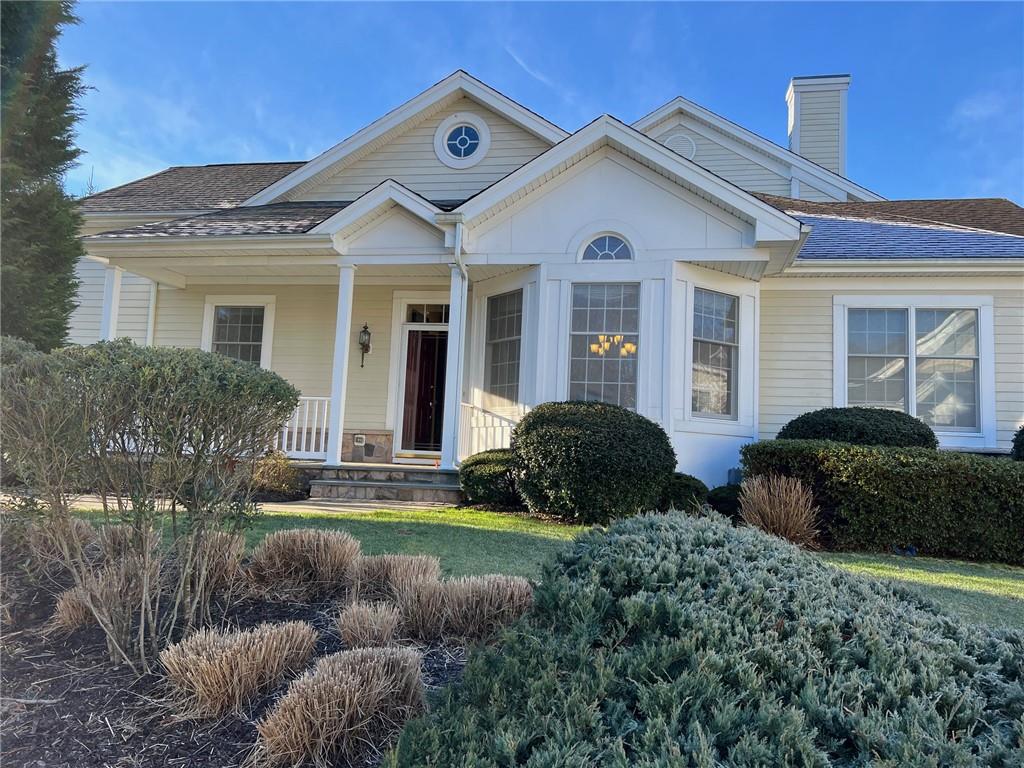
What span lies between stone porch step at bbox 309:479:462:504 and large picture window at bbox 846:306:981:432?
249 inches

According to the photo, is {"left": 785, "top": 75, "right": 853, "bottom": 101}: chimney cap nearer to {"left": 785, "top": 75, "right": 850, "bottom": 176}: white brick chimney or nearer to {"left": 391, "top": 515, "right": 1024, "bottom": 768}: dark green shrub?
{"left": 785, "top": 75, "right": 850, "bottom": 176}: white brick chimney

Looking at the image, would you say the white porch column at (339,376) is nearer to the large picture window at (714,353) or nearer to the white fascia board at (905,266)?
the large picture window at (714,353)

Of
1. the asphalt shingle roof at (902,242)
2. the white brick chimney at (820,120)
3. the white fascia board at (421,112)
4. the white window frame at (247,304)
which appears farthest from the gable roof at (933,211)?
the white window frame at (247,304)

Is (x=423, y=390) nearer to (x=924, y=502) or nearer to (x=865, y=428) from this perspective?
(x=865, y=428)

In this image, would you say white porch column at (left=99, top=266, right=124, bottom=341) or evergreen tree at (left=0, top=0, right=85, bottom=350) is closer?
evergreen tree at (left=0, top=0, right=85, bottom=350)

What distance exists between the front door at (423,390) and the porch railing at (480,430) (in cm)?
166

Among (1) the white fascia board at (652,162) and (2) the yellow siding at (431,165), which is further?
(2) the yellow siding at (431,165)

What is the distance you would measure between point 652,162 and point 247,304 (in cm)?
759

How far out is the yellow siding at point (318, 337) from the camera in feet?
37.0

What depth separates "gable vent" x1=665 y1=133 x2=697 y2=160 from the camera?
1451 cm

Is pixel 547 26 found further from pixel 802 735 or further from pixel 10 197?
pixel 802 735

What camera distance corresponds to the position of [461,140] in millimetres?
11562

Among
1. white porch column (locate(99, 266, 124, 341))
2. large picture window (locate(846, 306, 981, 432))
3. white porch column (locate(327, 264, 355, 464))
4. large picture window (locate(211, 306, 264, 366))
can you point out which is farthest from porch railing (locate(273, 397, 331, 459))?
large picture window (locate(846, 306, 981, 432))

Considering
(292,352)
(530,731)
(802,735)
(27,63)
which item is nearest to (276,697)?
(530,731)
